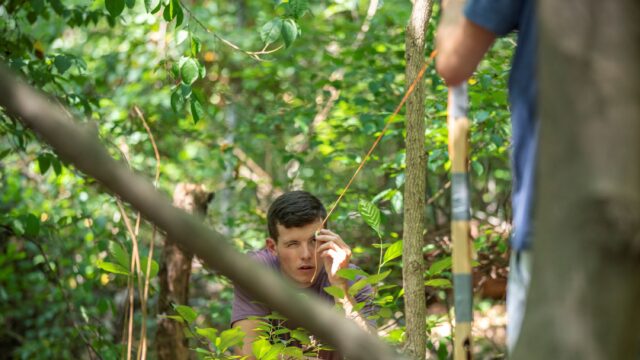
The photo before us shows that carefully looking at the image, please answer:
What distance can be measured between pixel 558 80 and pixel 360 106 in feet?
14.9

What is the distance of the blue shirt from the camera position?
1.62 m

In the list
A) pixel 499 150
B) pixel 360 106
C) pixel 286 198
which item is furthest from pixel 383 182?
pixel 286 198

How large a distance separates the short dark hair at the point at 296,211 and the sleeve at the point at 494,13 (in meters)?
2.55

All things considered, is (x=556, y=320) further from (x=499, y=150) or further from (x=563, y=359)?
(x=499, y=150)

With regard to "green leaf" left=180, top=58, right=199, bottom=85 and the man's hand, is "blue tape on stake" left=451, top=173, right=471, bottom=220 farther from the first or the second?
"green leaf" left=180, top=58, right=199, bottom=85

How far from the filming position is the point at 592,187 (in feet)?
3.89

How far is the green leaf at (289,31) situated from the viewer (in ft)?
11.6

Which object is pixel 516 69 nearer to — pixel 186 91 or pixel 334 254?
pixel 334 254

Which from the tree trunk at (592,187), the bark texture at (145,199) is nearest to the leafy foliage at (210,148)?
the tree trunk at (592,187)

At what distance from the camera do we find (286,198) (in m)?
4.26

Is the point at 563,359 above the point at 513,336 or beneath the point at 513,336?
beneath

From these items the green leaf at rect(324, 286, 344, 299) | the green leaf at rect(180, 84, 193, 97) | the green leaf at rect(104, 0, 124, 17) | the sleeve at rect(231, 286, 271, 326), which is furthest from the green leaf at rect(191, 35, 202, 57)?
the green leaf at rect(324, 286, 344, 299)

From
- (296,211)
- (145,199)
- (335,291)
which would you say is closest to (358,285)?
(335,291)

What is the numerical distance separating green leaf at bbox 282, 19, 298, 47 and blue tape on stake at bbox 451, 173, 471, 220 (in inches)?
70.6
